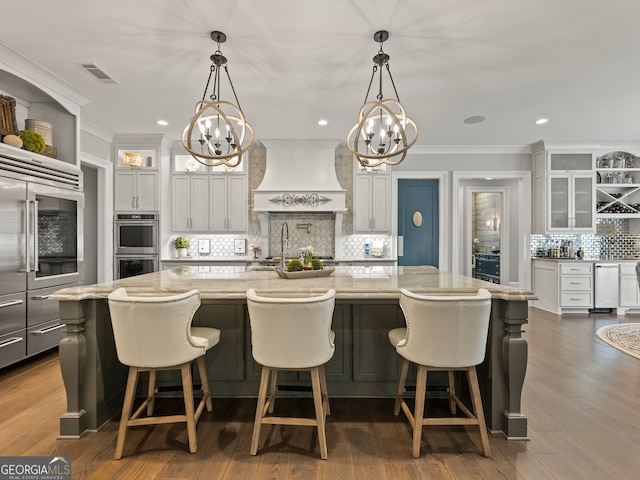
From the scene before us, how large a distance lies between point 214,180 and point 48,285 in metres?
2.88

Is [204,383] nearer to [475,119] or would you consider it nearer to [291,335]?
A: [291,335]

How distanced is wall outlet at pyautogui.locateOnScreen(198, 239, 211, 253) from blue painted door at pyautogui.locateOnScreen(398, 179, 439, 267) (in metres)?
3.33

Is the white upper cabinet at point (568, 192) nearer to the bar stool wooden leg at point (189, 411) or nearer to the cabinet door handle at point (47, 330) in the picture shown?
the bar stool wooden leg at point (189, 411)

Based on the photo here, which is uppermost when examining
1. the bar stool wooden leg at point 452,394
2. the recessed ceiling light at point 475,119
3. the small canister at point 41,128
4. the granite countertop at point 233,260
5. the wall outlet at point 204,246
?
the recessed ceiling light at point 475,119

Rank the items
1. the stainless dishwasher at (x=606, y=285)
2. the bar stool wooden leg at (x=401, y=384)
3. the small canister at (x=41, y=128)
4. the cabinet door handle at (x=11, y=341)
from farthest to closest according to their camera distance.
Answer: the stainless dishwasher at (x=606, y=285) → the small canister at (x=41, y=128) → the cabinet door handle at (x=11, y=341) → the bar stool wooden leg at (x=401, y=384)

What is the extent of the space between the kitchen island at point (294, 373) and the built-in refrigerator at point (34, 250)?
4.62ft

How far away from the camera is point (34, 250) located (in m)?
3.29

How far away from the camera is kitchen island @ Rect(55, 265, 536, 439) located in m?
2.09

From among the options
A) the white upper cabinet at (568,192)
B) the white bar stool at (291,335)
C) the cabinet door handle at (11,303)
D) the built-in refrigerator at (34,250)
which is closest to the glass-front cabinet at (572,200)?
the white upper cabinet at (568,192)

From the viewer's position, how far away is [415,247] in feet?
20.4

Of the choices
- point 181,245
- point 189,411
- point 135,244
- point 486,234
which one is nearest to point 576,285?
point 486,234

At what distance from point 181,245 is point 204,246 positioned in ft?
1.22

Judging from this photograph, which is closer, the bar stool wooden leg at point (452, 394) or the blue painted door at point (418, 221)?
the bar stool wooden leg at point (452, 394)

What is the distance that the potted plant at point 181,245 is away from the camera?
5812mm
